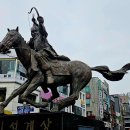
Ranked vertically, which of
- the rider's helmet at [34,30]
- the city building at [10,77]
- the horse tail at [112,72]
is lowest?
the horse tail at [112,72]

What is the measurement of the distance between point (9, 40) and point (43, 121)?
2.06 m

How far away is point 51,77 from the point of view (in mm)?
6965

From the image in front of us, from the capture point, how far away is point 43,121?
20.7 ft

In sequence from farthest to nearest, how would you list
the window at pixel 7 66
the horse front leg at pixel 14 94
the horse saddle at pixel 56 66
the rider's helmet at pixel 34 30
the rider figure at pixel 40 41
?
the window at pixel 7 66, the rider's helmet at pixel 34 30, the rider figure at pixel 40 41, the horse saddle at pixel 56 66, the horse front leg at pixel 14 94

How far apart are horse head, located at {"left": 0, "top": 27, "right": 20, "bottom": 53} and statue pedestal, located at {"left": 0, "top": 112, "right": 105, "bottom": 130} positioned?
157 centimetres

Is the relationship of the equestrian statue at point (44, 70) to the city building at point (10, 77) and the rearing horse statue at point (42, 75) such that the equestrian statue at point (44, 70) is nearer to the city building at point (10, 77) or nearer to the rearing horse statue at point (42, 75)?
the rearing horse statue at point (42, 75)

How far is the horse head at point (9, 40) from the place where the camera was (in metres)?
Result: 6.86

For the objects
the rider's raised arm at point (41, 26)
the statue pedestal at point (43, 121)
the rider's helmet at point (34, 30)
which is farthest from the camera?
the rider's helmet at point (34, 30)

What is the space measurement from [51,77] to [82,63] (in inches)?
35.7

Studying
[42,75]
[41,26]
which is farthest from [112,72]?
[41,26]

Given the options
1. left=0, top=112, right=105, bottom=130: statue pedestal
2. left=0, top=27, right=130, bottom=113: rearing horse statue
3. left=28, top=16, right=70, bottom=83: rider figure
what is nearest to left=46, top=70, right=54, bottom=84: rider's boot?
left=0, top=27, right=130, bottom=113: rearing horse statue

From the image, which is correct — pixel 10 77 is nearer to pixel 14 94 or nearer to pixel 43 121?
pixel 14 94

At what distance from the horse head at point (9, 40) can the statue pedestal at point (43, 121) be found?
5.16 ft

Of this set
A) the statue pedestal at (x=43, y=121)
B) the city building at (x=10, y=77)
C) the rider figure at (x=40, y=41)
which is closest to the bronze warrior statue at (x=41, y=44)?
the rider figure at (x=40, y=41)
